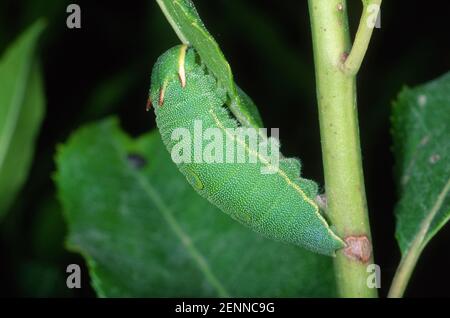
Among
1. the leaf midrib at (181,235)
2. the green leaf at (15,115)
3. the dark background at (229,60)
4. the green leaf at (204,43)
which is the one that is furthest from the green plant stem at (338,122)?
the dark background at (229,60)

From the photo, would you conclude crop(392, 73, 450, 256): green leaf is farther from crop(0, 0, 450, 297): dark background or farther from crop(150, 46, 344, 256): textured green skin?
crop(0, 0, 450, 297): dark background

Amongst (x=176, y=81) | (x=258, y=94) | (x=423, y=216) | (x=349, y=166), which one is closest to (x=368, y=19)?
(x=349, y=166)

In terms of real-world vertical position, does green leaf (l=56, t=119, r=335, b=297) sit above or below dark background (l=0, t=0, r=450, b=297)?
below

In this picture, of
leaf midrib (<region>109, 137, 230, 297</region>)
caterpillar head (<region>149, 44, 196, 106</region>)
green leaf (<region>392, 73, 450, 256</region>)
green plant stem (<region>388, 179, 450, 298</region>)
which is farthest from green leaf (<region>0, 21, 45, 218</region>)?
green plant stem (<region>388, 179, 450, 298</region>)

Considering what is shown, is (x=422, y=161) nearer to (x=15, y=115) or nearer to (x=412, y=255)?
(x=412, y=255)

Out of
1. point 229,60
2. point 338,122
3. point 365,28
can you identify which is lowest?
point 338,122

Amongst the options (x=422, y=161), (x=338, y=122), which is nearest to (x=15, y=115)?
(x=422, y=161)

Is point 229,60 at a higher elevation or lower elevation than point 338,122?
higher
